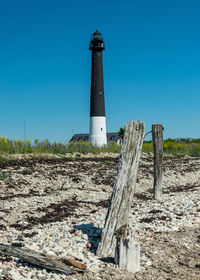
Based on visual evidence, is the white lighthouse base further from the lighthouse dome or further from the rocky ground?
the rocky ground

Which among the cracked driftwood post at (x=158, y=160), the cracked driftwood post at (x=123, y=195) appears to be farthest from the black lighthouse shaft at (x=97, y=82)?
the cracked driftwood post at (x=123, y=195)

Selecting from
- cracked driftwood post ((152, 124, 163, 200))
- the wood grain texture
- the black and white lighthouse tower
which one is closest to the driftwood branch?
the wood grain texture

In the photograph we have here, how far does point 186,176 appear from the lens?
1834 centimetres

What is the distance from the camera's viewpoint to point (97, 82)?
3444cm

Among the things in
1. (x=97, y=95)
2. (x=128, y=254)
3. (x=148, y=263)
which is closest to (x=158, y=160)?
(x=148, y=263)

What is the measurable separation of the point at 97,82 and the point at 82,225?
95.3 ft

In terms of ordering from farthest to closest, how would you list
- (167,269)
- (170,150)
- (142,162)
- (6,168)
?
(170,150) → (142,162) → (6,168) → (167,269)

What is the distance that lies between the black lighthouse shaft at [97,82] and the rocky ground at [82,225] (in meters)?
20.2

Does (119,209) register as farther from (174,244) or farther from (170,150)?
(170,150)

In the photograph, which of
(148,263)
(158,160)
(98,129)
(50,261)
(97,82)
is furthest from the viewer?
(98,129)

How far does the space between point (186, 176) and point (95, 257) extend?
14.1 m

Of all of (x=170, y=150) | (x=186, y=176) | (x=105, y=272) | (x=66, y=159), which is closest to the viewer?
(x=105, y=272)

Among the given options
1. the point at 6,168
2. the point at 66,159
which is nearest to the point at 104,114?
the point at 66,159

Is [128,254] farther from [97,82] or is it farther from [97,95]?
[97,82]
